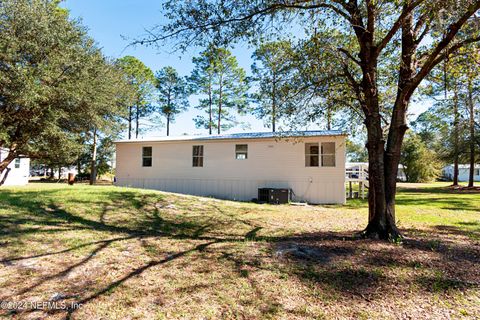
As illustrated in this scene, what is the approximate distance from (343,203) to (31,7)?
14435mm

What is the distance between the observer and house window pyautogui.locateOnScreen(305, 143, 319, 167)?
11.5 meters

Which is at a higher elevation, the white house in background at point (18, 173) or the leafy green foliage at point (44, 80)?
the leafy green foliage at point (44, 80)

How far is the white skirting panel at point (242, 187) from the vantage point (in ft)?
36.7

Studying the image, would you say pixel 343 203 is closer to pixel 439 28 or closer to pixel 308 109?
A: pixel 308 109

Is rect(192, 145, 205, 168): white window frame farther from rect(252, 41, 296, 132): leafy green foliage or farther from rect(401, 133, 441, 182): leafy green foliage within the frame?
rect(401, 133, 441, 182): leafy green foliage

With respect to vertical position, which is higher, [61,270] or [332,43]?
[332,43]

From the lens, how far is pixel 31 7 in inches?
395

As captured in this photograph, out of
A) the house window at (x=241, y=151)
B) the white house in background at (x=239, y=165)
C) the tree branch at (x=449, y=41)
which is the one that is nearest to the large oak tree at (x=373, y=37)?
the tree branch at (x=449, y=41)

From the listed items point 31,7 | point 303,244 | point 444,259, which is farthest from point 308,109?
point 31,7

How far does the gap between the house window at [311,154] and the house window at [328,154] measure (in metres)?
0.33

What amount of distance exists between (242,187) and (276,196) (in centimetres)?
191

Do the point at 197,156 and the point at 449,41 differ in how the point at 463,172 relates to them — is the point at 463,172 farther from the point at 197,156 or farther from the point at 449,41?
the point at 449,41

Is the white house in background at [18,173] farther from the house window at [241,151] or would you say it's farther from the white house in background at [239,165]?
the house window at [241,151]

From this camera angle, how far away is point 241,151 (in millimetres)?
12352
